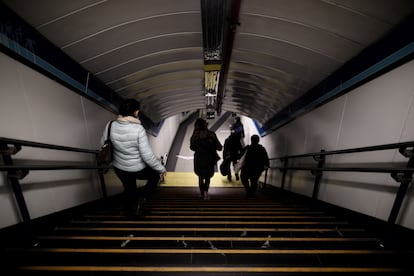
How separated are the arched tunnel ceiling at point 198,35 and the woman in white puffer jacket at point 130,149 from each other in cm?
113

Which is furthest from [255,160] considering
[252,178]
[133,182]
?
[133,182]

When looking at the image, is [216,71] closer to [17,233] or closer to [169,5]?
[169,5]

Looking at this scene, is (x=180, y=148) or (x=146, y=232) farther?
(x=180, y=148)

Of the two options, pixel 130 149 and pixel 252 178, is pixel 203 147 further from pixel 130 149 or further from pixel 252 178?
pixel 130 149

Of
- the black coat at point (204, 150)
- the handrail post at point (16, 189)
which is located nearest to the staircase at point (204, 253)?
the handrail post at point (16, 189)

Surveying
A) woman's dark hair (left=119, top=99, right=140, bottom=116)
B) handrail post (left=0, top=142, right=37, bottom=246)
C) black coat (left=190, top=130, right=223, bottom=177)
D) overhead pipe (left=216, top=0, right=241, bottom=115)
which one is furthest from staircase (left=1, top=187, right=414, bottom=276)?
overhead pipe (left=216, top=0, right=241, bottom=115)

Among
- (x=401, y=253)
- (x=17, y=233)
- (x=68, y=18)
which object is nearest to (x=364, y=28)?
(x=401, y=253)

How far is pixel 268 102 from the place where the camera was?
5.75m

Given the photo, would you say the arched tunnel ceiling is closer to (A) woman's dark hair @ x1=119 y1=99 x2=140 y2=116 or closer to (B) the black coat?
(A) woman's dark hair @ x1=119 y1=99 x2=140 y2=116

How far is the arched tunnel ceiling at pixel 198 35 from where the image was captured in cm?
199

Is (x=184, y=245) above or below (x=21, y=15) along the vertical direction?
below

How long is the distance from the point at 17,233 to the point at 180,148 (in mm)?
10608

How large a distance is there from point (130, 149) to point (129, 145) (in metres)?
0.05

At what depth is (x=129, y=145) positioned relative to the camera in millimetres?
2023
